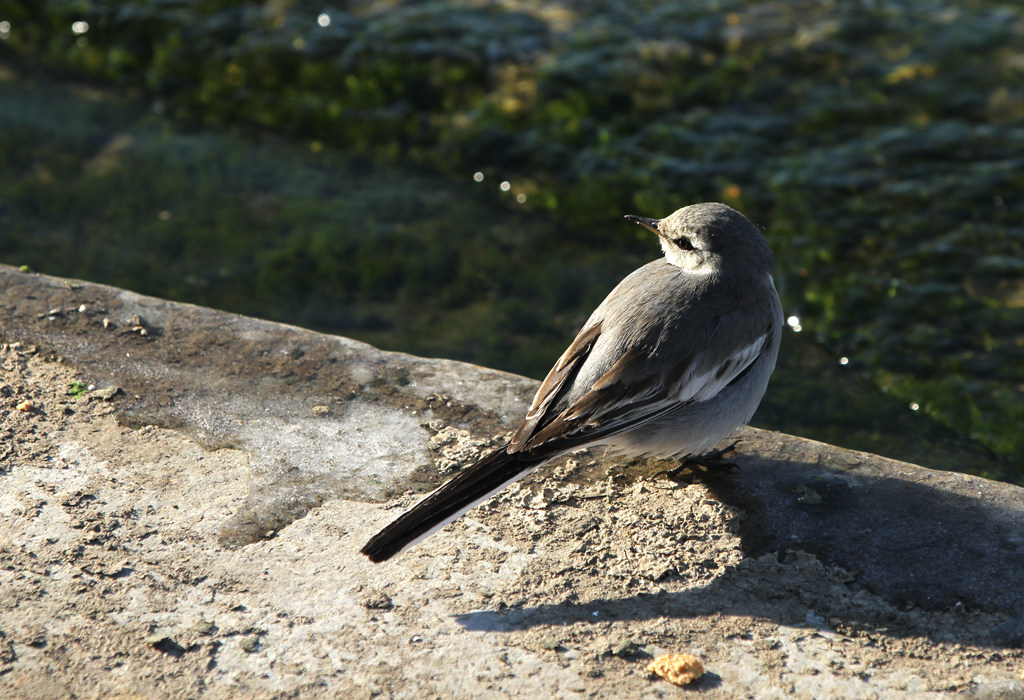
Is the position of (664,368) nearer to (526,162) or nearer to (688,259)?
(688,259)

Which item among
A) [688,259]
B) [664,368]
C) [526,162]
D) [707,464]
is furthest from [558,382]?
[526,162]

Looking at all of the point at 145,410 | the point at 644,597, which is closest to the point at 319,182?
A: the point at 145,410

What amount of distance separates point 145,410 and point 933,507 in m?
2.61

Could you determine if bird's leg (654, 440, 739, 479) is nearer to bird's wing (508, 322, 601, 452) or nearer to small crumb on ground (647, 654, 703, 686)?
bird's wing (508, 322, 601, 452)

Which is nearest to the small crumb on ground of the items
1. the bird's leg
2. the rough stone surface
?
the rough stone surface

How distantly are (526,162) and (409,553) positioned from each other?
4.44 meters

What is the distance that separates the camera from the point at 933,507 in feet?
10.2

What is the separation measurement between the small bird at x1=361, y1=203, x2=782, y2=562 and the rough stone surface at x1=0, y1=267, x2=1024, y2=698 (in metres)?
0.20

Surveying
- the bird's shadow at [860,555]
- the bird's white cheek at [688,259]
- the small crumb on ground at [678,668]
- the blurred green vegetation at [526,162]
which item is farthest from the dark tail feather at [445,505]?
the blurred green vegetation at [526,162]

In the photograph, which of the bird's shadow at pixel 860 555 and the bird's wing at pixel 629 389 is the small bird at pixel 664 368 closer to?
the bird's wing at pixel 629 389

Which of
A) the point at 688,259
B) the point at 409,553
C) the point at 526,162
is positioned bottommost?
the point at 526,162

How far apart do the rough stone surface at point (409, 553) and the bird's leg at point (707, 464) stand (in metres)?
0.04

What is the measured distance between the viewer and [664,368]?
10.4 ft

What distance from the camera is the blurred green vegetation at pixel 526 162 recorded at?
18.2ft
